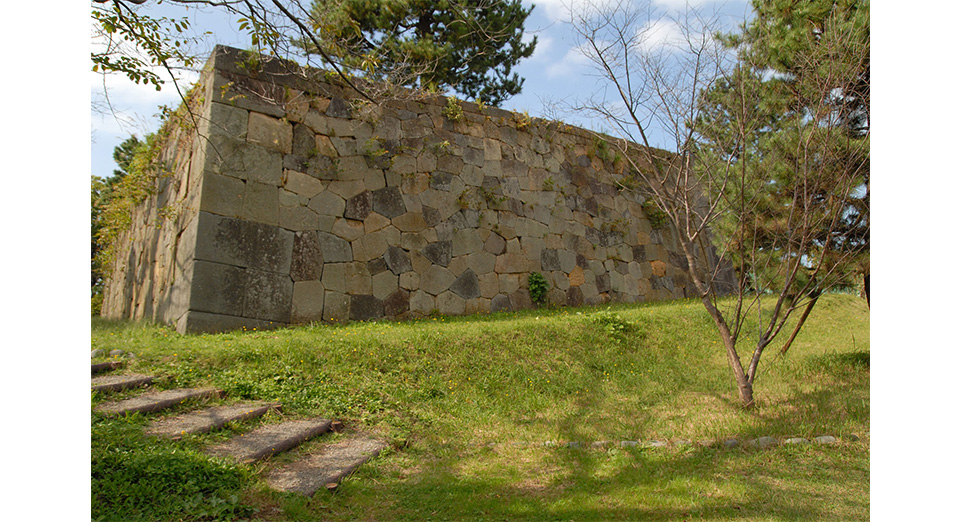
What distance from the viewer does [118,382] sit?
12.6 ft

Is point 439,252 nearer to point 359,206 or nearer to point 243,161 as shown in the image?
point 359,206

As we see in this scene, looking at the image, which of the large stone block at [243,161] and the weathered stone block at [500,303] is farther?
the weathered stone block at [500,303]

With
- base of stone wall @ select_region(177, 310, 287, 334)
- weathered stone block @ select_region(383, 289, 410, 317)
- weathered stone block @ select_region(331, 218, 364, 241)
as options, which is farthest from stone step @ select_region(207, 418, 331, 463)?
weathered stone block @ select_region(331, 218, 364, 241)

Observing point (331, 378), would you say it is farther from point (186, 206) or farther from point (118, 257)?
point (118, 257)

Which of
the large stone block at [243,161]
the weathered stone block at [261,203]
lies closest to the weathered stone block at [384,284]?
the weathered stone block at [261,203]

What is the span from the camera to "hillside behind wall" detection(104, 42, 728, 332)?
235 inches

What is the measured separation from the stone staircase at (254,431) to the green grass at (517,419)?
0.10m

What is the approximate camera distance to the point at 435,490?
3.23 meters

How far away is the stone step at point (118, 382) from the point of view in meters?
3.68

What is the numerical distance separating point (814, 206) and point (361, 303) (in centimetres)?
479

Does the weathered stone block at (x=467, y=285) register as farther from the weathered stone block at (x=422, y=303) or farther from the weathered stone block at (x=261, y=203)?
the weathered stone block at (x=261, y=203)

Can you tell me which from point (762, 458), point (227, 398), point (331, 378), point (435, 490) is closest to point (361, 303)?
point (331, 378)

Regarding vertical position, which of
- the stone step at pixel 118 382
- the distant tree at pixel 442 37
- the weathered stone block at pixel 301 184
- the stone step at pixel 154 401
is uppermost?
the distant tree at pixel 442 37

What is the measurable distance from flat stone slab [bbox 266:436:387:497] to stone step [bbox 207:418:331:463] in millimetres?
148
